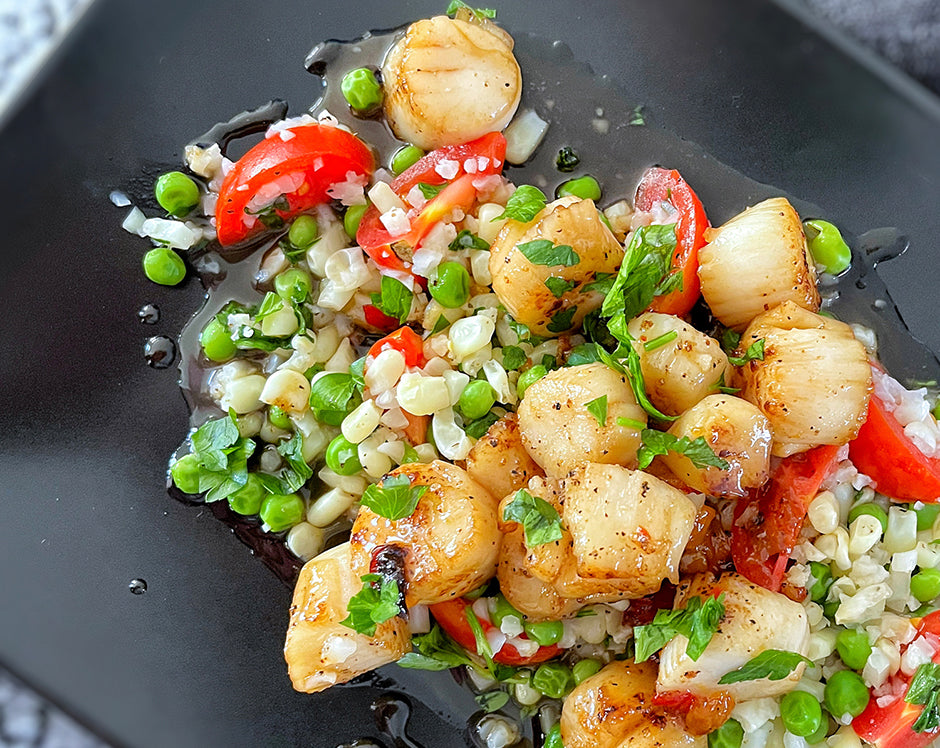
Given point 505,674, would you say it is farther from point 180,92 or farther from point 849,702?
point 180,92

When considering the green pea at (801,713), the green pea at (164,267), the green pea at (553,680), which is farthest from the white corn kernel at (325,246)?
the green pea at (801,713)

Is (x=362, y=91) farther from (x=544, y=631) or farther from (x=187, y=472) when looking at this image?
(x=544, y=631)

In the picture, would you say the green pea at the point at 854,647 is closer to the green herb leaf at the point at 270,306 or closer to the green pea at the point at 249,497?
the green pea at the point at 249,497

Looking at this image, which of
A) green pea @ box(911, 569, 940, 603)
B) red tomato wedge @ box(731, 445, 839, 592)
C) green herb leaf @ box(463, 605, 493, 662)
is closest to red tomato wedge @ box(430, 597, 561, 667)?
green herb leaf @ box(463, 605, 493, 662)

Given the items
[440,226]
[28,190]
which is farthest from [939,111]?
[28,190]

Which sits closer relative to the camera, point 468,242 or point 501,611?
point 501,611

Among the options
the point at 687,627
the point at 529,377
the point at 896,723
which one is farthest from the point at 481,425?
the point at 896,723
